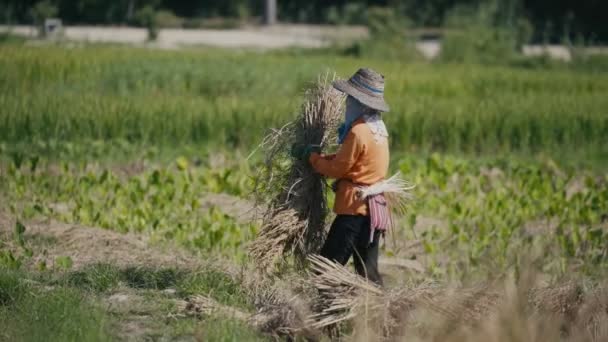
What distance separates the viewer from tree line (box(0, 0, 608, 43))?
1522 inches

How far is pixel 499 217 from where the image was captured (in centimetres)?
1002

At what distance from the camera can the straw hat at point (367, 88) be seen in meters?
6.10

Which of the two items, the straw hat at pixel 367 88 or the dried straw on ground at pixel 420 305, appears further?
the straw hat at pixel 367 88

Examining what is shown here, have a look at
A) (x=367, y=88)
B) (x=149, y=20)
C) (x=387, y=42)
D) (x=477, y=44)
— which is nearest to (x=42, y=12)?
(x=149, y=20)

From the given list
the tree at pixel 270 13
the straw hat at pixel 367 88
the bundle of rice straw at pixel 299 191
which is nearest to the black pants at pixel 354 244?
the bundle of rice straw at pixel 299 191

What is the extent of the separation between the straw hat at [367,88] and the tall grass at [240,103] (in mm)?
6568

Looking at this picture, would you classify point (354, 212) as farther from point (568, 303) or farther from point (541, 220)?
point (541, 220)

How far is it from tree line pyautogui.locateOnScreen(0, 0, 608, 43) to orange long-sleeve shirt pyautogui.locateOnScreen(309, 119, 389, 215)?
30.1 metres

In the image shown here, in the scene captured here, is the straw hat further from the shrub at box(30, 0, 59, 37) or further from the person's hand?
the shrub at box(30, 0, 59, 37)

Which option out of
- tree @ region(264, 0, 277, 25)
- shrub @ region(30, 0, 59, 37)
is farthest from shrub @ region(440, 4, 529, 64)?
shrub @ region(30, 0, 59, 37)

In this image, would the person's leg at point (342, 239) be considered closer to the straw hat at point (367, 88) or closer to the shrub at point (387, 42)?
the straw hat at point (367, 88)

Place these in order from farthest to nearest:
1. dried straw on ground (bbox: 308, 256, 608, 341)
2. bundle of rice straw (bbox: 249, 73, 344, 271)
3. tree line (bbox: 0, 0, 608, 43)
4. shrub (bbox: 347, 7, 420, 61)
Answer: tree line (bbox: 0, 0, 608, 43) → shrub (bbox: 347, 7, 420, 61) → bundle of rice straw (bbox: 249, 73, 344, 271) → dried straw on ground (bbox: 308, 256, 608, 341)

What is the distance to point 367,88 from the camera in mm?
6137

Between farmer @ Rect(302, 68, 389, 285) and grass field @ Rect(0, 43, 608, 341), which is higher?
farmer @ Rect(302, 68, 389, 285)
